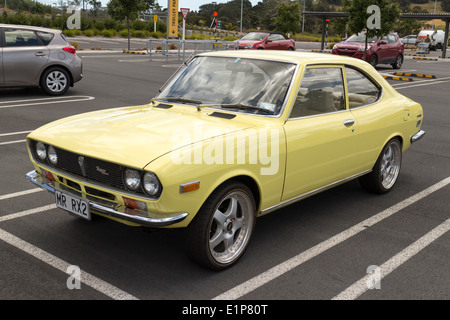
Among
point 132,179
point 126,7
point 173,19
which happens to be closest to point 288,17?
point 173,19

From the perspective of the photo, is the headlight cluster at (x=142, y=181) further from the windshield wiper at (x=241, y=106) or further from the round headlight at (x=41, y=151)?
the windshield wiper at (x=241, y=106)

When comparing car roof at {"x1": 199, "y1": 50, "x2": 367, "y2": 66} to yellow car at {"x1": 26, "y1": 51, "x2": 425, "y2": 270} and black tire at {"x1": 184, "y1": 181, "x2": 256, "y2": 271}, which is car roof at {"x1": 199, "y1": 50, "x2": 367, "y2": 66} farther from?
black tire at {"x1": 184, "y1": 181, "x2": 256, "y2": 271}

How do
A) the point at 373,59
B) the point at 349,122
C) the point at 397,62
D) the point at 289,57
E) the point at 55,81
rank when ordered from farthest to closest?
the point at 397,62 < the point at 373,59 < the point at 55,81 < the point at 349,122 < the point at 289,57

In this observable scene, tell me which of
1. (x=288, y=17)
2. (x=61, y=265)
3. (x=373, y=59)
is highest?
(x=288, y=17)

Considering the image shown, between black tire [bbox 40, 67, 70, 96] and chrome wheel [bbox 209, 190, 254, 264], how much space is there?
377 inches

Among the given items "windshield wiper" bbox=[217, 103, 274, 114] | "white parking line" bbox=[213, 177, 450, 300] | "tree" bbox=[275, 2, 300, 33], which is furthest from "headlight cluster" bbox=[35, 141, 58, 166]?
"tree" bbox=[275, 2, 300, 33]

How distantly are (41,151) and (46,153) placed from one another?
0.32 ft

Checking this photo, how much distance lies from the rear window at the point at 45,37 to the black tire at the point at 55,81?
25.2 inches

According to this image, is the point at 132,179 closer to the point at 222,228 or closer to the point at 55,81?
the point at 222,228

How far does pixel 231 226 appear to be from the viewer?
3.90 meters

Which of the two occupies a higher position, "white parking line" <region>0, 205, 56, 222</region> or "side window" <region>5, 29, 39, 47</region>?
"side window" <region>5, 29, 39, 47</region>

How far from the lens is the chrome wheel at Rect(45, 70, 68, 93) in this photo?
12234 millimetres

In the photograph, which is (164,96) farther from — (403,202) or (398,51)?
(398,51)
